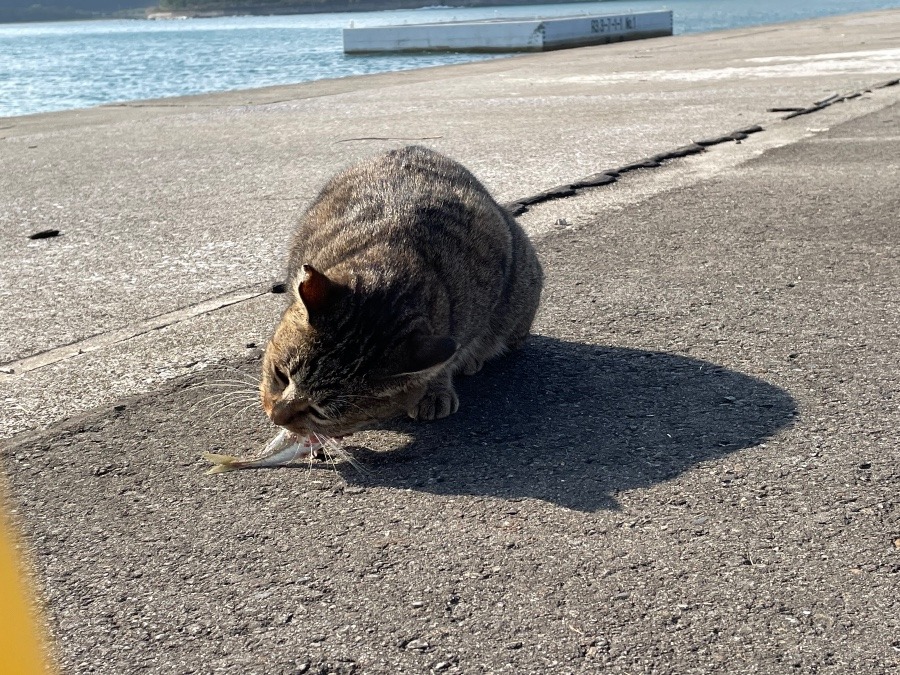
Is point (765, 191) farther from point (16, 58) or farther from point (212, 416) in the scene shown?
point (16, 58)

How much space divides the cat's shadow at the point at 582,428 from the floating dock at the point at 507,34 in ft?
90.7

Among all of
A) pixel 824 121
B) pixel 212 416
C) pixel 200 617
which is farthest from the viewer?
pixel 824 121

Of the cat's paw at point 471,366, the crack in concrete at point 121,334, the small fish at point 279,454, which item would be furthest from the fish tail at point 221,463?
the crack in concrete at point 121,334

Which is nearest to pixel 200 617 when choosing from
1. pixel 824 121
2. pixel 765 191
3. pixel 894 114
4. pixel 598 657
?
pixel 598 657

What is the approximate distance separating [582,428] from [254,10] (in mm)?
118613

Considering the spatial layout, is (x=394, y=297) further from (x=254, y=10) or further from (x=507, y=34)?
(x=254, y=10)

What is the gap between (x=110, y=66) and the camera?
3266cm

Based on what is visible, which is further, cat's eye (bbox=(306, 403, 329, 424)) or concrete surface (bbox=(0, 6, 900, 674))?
cat's eye (bbox=(306, 403, 329, 424))

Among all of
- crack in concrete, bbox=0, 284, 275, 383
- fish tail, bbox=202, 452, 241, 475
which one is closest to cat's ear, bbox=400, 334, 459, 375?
fish tail, bbox=202, 452, 241, 475

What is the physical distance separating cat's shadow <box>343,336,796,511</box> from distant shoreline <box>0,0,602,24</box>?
11290 centimetres

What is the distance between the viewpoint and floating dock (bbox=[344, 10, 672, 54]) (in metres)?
30.4

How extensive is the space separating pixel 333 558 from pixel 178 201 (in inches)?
212

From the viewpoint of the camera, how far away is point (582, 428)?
3297mm

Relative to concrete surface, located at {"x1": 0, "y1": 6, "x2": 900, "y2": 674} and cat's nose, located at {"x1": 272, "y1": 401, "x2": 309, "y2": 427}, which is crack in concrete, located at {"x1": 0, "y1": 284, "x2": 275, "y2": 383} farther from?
cat's nose, located at {"x1": 272, "y1": 401, "x2": 309, "y2": 427}
